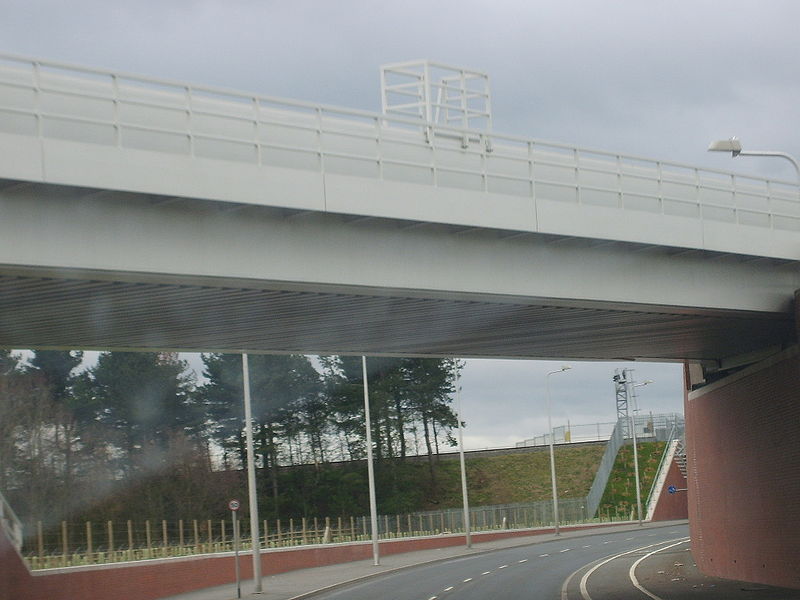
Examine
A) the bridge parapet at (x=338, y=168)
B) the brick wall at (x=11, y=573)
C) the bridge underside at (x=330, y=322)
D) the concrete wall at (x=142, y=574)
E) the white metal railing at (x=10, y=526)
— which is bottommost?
the concrete wall at (x=142, y=574)

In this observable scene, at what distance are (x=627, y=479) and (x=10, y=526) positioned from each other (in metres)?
63.2

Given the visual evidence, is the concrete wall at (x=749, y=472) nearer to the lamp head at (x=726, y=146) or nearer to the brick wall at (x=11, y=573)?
the lamp head at (x=726, y=146)

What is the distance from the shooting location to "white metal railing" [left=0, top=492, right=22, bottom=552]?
91.5ft

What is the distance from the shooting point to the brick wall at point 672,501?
7756 cm

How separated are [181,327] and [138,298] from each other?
327cm

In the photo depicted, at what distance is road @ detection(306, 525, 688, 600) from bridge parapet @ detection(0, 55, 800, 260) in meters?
9.56

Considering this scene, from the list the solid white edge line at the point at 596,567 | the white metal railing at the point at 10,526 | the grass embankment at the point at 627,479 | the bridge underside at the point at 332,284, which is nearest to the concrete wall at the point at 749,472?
the bridge underside at the point at 332,284

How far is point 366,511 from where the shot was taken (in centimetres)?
8050

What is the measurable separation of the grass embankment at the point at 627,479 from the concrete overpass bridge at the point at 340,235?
5611 centimetres

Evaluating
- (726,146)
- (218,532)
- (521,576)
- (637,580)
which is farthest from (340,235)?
(218,532)

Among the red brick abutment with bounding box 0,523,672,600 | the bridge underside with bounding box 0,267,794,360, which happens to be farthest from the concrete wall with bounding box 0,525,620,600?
the bridge underside with bounding box 0,267,794,360

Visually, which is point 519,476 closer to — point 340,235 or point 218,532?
point 218,532

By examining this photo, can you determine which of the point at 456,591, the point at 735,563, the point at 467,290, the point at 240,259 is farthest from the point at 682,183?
the point at 456,591

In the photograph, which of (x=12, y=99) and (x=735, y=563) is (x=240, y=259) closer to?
(x=12, y=99)
